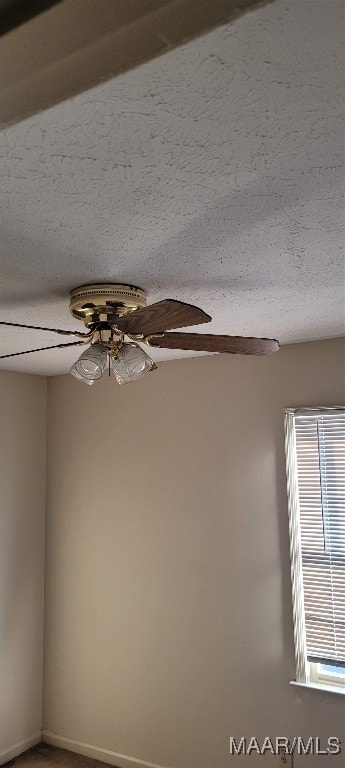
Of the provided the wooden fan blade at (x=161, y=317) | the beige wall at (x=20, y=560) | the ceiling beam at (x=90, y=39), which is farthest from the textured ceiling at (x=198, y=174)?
the beige wall at (x=20, y=560)

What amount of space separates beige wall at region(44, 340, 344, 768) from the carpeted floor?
107mm

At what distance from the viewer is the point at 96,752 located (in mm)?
3225

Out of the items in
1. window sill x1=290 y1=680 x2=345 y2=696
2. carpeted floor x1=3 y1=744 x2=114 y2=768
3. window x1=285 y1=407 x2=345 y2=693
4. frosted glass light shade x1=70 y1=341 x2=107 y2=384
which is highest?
frosted glass light shade x1=70 y1=341 x2=107 y2=384

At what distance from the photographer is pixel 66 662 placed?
343cm

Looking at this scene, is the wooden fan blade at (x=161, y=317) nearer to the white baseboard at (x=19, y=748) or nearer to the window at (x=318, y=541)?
the window at (x=318, y=541)

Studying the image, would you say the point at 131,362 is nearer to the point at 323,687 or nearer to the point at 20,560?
the point at 323,687

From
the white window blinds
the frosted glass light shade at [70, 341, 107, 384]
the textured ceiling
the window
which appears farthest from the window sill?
the frosted glass light shade at [70, 341, 107, 384]

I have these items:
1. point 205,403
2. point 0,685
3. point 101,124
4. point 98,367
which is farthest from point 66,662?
point 101,124

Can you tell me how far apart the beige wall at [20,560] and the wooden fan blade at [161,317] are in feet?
7.10

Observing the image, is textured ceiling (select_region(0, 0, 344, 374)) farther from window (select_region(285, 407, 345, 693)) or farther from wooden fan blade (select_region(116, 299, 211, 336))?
window (select_region(285, 407, 345, 693))

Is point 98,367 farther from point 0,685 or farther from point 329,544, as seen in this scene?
point 0,685

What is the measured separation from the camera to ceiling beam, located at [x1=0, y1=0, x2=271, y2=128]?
717 mm

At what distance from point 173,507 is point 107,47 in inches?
105

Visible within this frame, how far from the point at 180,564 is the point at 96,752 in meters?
1.24
